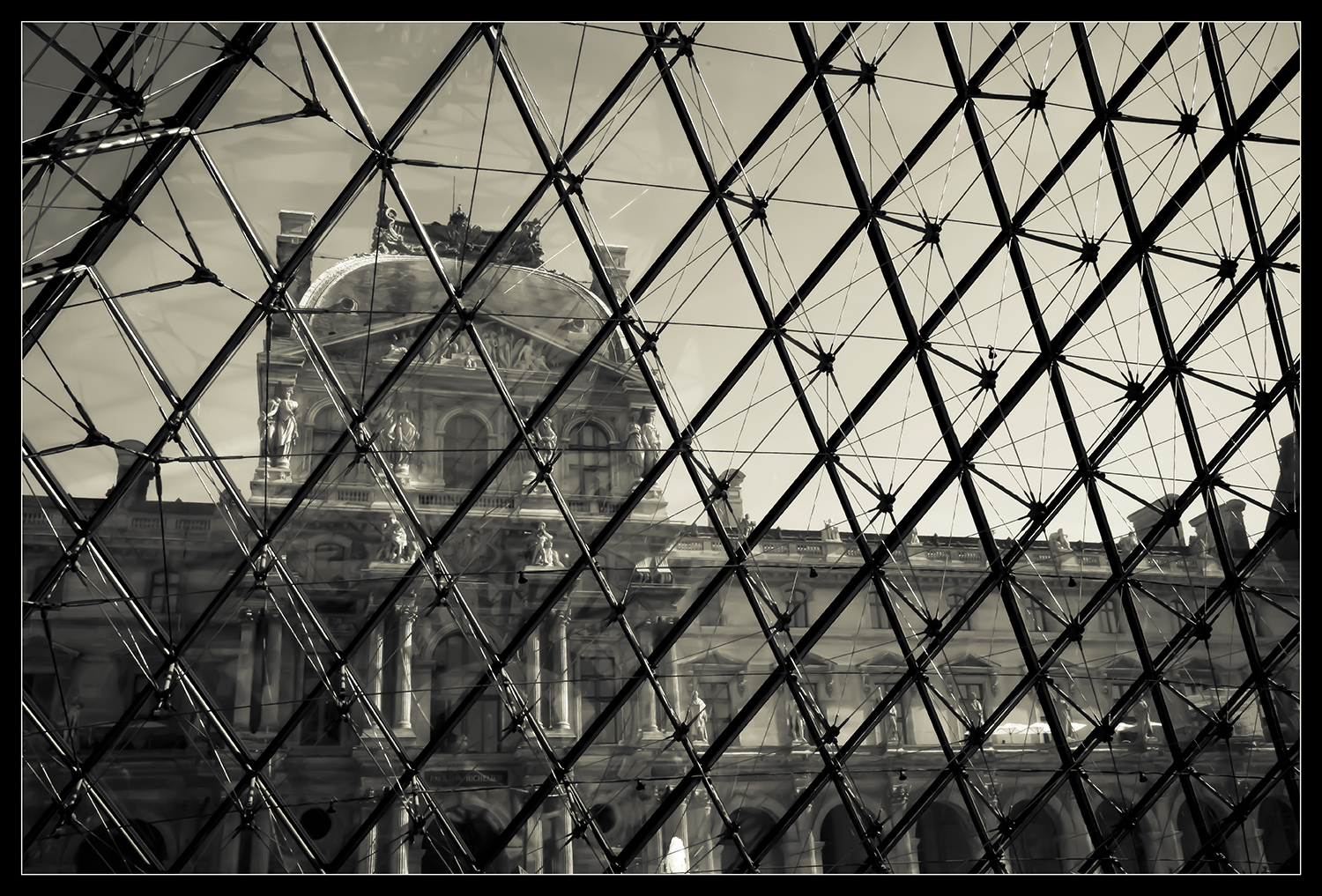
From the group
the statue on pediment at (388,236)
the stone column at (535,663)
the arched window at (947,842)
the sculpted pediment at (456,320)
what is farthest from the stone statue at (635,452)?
the arched window at (947,842)

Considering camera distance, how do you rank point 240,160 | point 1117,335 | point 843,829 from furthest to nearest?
point 843,829 < point 1117,335 < point 240,160

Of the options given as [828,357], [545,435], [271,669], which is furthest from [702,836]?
[828,357]

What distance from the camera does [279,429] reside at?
15.8 metres

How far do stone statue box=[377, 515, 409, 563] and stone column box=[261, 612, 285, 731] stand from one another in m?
1.74

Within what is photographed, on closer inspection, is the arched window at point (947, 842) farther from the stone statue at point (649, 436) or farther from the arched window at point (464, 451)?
the arched window at point (464, 451)

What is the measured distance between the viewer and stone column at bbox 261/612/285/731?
50.8 ft

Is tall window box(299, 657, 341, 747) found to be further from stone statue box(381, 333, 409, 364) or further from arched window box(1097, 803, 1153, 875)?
arched window box(1097, 803, 1153, 875)

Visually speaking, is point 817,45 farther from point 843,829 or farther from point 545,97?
point 843,829

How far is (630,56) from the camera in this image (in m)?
14.8

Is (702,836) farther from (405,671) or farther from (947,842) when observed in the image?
(405,671)

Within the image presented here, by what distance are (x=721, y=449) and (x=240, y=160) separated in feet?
25.1

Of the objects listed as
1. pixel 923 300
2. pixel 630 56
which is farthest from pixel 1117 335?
pixel 630 56

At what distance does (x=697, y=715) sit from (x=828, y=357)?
5573 mm

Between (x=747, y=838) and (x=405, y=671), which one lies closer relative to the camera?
(x=405, y=671)
